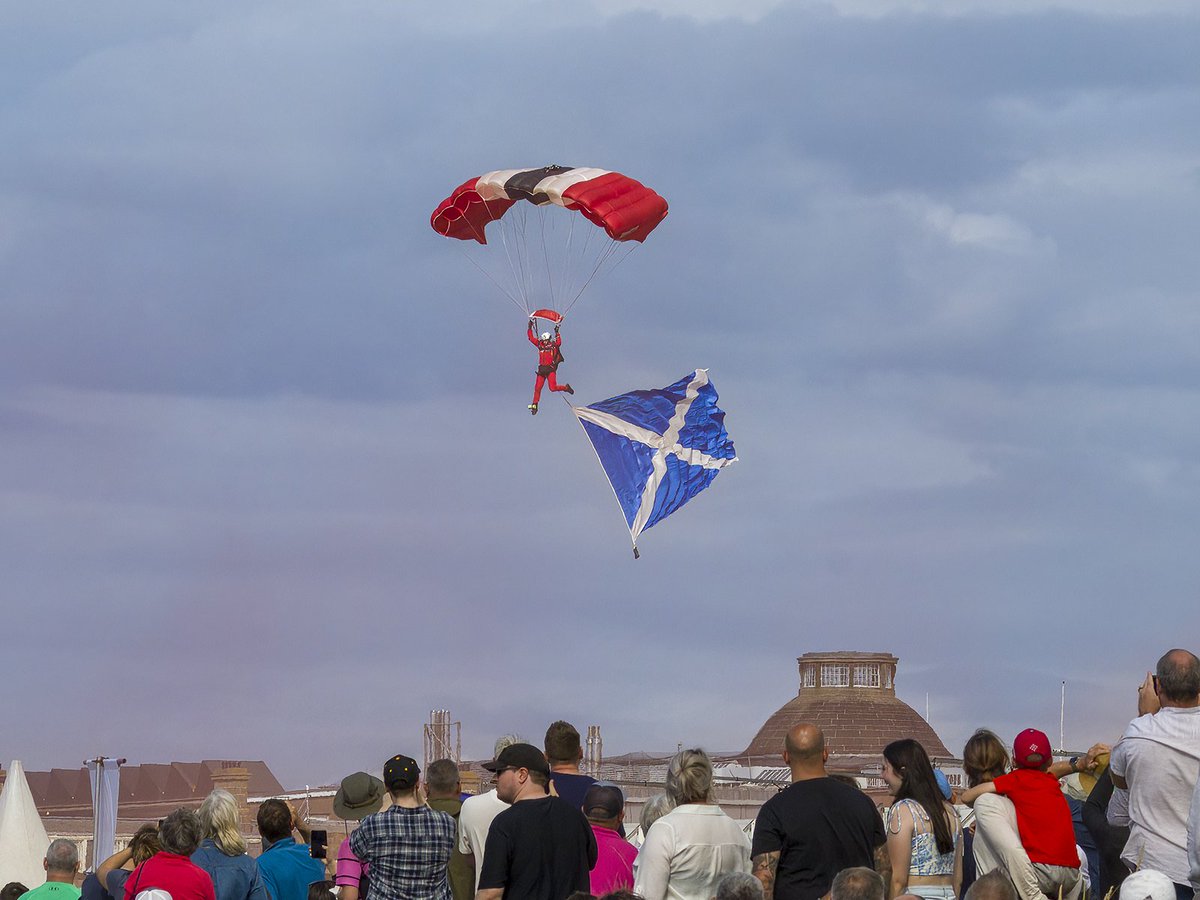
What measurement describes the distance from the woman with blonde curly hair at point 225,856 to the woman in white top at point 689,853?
2221mm

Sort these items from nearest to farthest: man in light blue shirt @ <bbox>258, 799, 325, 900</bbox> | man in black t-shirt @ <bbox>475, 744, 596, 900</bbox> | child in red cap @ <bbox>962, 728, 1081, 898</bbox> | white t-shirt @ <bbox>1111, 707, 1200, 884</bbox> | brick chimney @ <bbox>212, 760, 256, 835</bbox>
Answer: white t-shirt @ <bbox>1111, 707, 1200, 884</bbox>, man in black t-shirt @ <bbox>475, 744, 596, 900</bbox>, child in red cap @ <bbox>962, 728, 1081, 898</bbox>, man in light blue shirt @ <bbox>258, 799, 325, 900</bbox>, brick chimney @ <bbox>212, 760, 256, 835</bbox>

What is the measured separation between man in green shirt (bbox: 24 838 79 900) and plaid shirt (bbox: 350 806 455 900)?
7.99ft

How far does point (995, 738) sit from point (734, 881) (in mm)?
2387

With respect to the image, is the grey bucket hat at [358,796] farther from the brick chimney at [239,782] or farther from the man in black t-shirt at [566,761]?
the brick chimney at [239,782]

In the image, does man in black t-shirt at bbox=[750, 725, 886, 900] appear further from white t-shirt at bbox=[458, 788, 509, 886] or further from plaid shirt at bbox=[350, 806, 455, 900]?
plaid shirt at bbox=[350, 806, 455, 900]

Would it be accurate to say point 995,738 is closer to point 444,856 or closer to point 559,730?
point 559,730

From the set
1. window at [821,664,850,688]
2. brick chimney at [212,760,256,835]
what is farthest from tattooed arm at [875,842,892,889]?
window at [821,664,850,688]

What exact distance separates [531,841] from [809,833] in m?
1.23

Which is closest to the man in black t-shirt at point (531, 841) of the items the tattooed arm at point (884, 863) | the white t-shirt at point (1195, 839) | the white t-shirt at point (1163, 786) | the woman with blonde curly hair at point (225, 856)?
the tattooed arm at point (884, 863)

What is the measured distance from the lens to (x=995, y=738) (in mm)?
8312

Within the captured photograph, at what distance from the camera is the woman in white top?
24.8 ft

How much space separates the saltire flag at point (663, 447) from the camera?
22.5 m

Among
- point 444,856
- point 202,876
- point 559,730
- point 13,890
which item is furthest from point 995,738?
point 13,890

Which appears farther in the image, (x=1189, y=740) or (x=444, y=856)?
(x=444, y=856)
